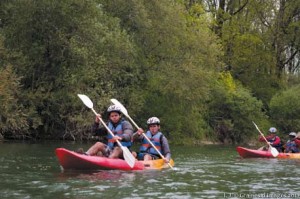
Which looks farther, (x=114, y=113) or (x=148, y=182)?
(x=114, y=113)

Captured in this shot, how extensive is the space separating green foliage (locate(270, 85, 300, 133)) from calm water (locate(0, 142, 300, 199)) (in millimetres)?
23016

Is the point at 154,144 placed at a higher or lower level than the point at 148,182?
higher

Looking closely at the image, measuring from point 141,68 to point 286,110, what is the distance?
508 inches

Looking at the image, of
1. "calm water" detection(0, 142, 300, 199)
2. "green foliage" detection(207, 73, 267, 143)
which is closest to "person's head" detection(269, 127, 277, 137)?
"calm water" detection(0, 142, 300, 199)

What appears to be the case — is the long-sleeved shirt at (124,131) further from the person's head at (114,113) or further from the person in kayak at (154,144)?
the person in kayak at (154,144)

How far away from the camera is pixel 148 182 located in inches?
437

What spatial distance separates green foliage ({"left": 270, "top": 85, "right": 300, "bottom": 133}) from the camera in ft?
122

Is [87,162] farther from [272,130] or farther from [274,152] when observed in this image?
[272,130]

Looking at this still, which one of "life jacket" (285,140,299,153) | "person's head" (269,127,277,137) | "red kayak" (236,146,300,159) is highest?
"person's head" (269,127,277,137)

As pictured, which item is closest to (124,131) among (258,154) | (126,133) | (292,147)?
(126,133)

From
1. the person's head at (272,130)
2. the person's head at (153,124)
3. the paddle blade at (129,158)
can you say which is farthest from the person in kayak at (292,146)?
the paddle blade at (129,158)

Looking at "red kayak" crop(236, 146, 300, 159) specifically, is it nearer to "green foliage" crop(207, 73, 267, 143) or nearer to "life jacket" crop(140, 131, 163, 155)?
"life jacket" crop(140, 131, 163, 155)

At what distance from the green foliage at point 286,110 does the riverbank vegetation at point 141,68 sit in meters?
0.07

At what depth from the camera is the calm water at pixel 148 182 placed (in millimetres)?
9500
